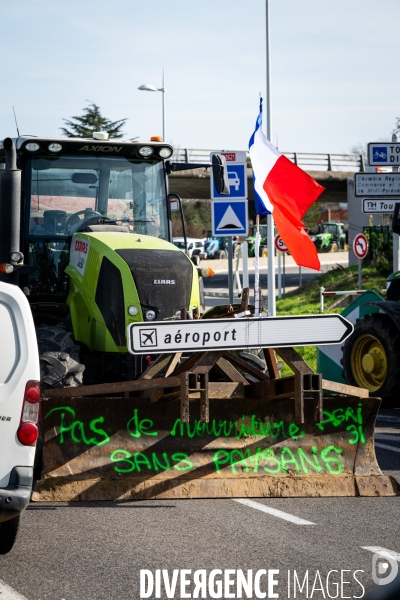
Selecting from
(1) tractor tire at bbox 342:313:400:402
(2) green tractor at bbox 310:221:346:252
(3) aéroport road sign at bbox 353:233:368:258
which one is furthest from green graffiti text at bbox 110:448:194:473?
(2) green tractor at bbox 310:221:346:252

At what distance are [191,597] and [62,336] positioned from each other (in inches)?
144

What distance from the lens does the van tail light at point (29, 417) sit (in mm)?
5328

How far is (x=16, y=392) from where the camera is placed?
17.4 feet

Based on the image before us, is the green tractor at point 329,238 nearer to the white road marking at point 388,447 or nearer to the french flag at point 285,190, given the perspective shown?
the white road marking at point 388,447

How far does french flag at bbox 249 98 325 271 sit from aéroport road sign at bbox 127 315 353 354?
1.96 meters

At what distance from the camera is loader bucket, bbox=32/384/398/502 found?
22.8 ft

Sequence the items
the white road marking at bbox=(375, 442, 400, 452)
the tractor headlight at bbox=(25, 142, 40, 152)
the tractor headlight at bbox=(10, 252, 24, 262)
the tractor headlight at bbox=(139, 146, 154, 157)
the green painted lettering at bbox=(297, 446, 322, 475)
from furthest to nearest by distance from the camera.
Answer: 1. the tractor headlight at bbox=(139, 146, 154, 157)
2. the white road marking at bbox=(375, 442, 400, 452)
3. the tractor headlight at bbox=(25, 142, 40, 152)
4. the tractor headlight at bbox=(10, 252, 24, 262)
5. the green painted lettering at bbox=(297, 446, 322, 475)

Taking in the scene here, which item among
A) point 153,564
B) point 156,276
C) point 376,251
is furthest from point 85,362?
point 376,251

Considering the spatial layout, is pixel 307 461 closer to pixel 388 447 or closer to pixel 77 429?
pixel 77 429

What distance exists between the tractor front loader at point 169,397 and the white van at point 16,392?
137cm

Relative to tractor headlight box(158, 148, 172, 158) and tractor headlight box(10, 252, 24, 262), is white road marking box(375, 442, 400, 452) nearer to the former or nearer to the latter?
tractor headlight box(158, 148, 172, 158)

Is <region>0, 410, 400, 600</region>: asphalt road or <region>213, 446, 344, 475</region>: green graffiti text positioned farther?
<region>213, 446, 344, 475</region>: green graffiti text

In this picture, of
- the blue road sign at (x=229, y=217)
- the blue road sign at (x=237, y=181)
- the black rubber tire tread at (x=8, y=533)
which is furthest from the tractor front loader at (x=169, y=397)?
the blue road sign at (x=237, y=181)

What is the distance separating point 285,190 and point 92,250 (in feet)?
6.11
